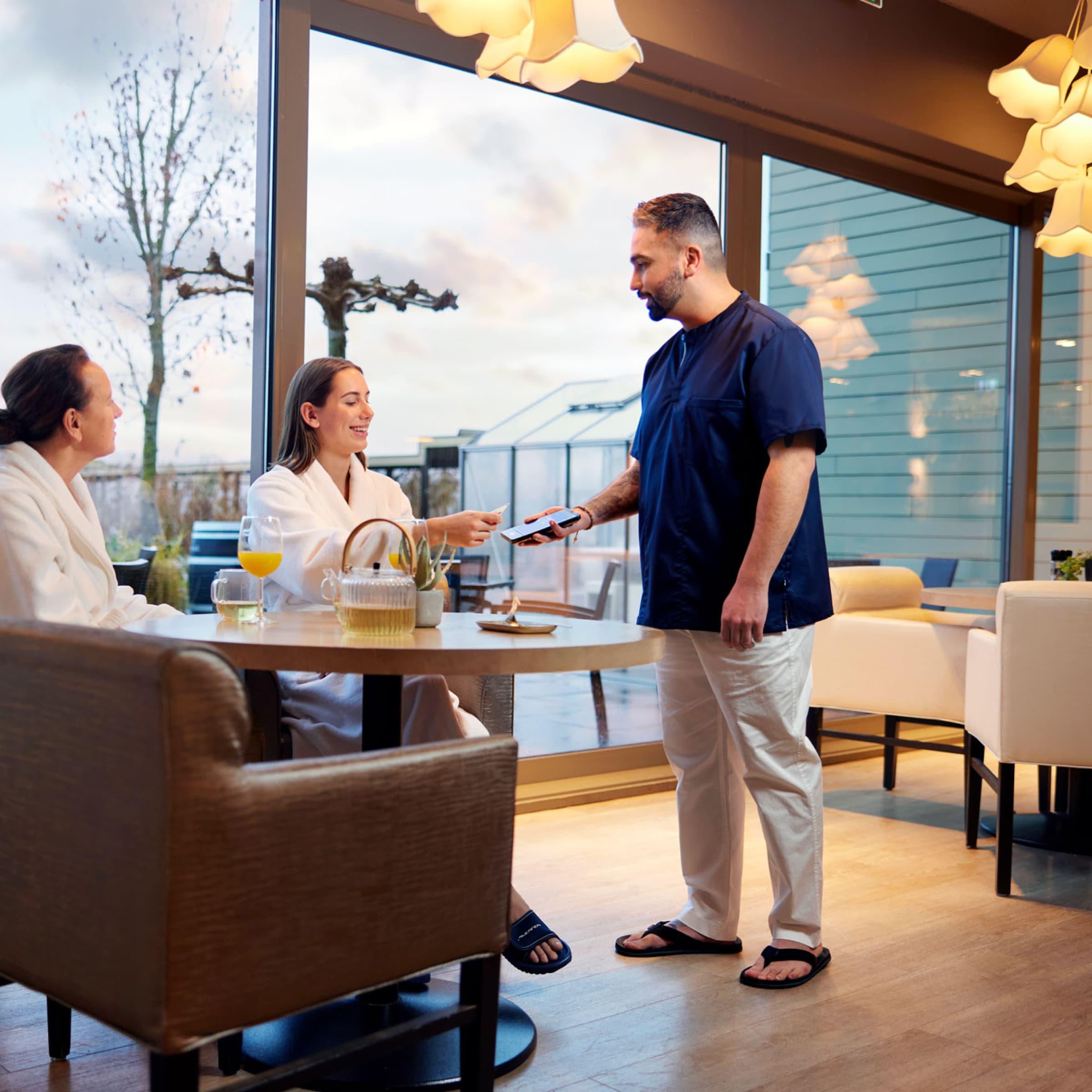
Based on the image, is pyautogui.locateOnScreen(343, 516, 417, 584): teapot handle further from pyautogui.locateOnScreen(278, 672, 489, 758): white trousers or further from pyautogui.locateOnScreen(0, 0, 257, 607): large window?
pyautogui.locateOnScreen(0, 0, 257, 607): large window

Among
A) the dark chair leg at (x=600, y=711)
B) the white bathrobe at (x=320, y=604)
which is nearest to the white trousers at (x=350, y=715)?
the white bathrobe at (x=320, y=604)

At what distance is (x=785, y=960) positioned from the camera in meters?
2.48

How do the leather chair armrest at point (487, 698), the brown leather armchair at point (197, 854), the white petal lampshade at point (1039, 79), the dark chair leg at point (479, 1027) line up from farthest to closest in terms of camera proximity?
the white petal lampshade at point (1039, 79) → the leather chair armrest at point (487, 698) → the dark chair leg at point (479, 1027) → the brown leather armchair at point (197, 854)

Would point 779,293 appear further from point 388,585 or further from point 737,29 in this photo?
point 388,585

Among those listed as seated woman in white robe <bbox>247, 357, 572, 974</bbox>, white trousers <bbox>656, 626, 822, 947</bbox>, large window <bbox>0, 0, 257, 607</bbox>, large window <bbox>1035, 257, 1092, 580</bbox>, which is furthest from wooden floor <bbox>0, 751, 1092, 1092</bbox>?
large window <bbox>1035, 257, 1092, 580</bbox>

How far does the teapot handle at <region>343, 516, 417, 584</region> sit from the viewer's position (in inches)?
79.7

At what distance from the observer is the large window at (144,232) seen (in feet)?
9.75

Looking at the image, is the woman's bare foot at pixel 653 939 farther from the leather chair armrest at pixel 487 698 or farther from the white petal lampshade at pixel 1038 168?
the white petal lampshade at pixel 1038 168

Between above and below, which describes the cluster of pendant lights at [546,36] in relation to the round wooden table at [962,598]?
above

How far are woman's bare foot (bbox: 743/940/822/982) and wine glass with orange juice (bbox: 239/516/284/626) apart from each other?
4.00 ft

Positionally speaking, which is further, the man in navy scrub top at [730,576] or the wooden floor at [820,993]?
the man in navy scrub top at [730,576]

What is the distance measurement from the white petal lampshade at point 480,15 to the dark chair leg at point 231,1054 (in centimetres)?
180

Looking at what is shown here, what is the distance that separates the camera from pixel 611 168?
4.20 metres

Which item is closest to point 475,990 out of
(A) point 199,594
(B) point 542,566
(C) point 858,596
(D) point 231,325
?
(A) point 199,594
